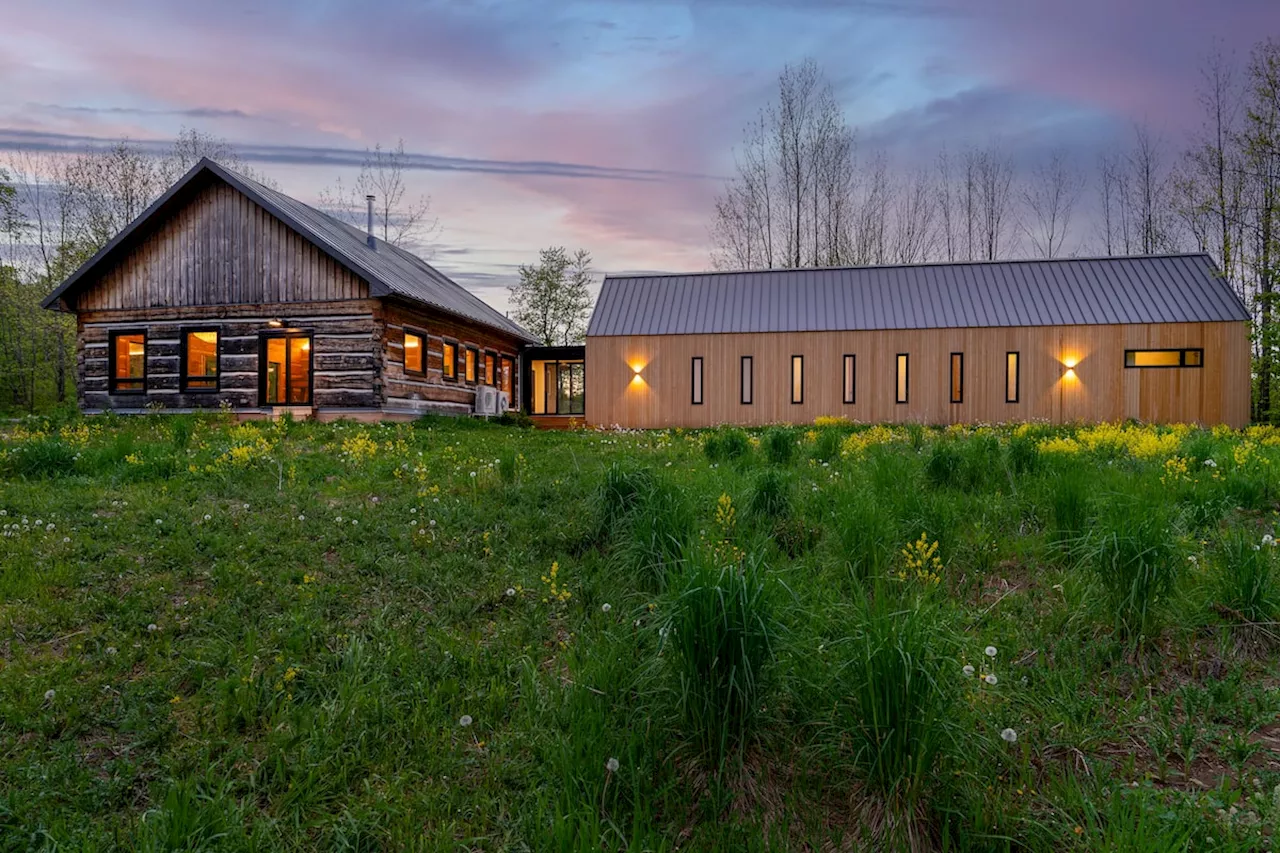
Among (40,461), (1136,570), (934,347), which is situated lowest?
(1136,570)

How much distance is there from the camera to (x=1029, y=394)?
61.4ft

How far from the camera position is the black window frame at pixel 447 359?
19969mm

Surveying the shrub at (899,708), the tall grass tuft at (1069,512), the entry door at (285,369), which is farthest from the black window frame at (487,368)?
the shrub at (899,708)

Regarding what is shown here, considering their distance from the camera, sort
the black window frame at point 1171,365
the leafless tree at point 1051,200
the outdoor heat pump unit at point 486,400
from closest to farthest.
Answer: the black window frame at point 1171,365, the outdoor heat pump unit at point 486,400, the leafless tree at point 1051,200

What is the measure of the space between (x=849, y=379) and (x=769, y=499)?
50.6 ft

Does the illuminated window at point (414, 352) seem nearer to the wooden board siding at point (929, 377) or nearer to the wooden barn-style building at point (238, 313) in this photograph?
the wooden barn-style building at point (238, 313)

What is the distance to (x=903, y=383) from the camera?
1927 cm

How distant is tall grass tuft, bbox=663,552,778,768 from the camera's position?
2.51 m

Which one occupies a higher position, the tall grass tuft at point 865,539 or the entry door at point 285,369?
the entry door at point 285,369

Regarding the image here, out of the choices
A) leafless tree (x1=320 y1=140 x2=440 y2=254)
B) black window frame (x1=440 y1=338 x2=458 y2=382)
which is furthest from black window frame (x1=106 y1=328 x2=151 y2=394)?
leafless tree (x1=320 y1=140 x2=440 y2=254)

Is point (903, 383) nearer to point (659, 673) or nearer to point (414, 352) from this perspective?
point (414, 352)

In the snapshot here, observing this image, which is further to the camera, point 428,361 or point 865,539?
point 428,361

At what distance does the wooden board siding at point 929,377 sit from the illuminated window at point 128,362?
40.3 feet

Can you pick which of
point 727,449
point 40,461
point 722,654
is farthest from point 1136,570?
point 40,461
